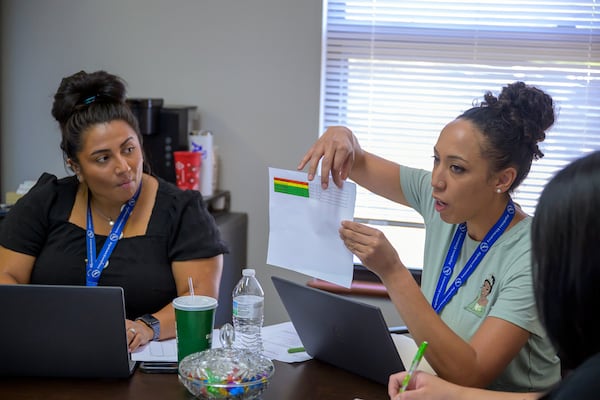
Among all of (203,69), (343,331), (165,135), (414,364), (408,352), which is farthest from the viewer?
(203,69)

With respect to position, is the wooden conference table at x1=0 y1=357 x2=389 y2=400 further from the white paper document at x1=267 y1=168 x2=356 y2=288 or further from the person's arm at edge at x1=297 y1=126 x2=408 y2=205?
the person's arm at edge at x1=297 y1=126 x2=408 y2=205

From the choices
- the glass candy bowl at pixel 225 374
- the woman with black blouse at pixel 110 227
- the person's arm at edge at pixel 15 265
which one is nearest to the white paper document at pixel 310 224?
the glass candy bowl at pixel 225 374

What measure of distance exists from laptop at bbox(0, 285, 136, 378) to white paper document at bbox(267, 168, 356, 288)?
17.1 inches

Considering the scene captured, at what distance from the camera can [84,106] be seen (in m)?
2.25

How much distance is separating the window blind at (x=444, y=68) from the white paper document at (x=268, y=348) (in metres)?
1.57

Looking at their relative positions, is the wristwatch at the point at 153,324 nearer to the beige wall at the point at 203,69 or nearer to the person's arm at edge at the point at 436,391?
the person's arm at edge at the point at 436,391

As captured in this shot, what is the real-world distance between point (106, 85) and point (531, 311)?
56.9 inches

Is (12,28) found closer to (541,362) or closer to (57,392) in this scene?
(57,392)

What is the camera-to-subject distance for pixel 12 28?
358 cm

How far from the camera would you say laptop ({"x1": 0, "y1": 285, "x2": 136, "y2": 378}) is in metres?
1.57

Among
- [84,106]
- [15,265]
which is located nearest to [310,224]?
[84,106]

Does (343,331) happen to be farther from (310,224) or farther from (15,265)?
(15,265)

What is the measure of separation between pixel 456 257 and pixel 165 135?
5.81ft

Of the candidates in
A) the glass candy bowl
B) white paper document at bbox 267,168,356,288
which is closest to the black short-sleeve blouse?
white paper document at bbox 267,168,356,288
